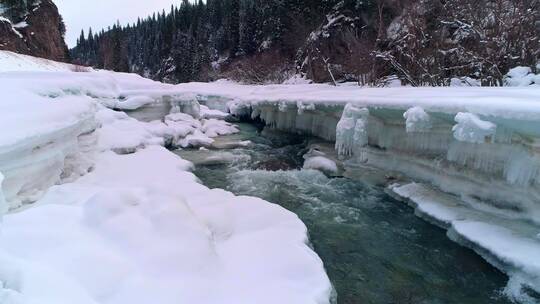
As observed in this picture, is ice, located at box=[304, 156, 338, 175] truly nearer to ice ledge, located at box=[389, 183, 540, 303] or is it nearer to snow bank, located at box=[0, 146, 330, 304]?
ice ledge, located at box=[389, 183, 540, 303]

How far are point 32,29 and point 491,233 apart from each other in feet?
101

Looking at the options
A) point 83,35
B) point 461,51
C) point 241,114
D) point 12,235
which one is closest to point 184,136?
point 241,114

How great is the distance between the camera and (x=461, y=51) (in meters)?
13.0

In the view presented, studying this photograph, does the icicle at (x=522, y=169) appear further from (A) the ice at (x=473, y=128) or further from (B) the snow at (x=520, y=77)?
(B) the snow at (x=520, y=77)

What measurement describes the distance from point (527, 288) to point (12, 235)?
204 inches

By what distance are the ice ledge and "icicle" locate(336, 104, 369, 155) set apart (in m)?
1.93

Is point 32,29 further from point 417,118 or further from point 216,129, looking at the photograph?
point 417,118

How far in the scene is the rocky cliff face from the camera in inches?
A: 942

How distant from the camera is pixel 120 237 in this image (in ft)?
11.9

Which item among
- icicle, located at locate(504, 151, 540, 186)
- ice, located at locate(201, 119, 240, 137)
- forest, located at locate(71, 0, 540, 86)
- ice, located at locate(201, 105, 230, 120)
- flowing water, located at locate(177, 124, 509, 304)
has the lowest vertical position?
flowing water, located at locate(177, 124, 509, 304)

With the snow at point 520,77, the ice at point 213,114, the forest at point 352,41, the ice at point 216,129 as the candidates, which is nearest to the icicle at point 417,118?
the snow at point 520,77

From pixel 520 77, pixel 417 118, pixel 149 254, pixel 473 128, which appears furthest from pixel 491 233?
pixel 520 77

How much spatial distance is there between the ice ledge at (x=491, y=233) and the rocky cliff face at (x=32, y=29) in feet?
79.3

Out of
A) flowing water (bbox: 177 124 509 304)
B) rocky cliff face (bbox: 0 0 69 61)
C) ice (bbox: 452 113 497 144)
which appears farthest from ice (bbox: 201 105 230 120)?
ice (bbox: 452 113 497 144)
